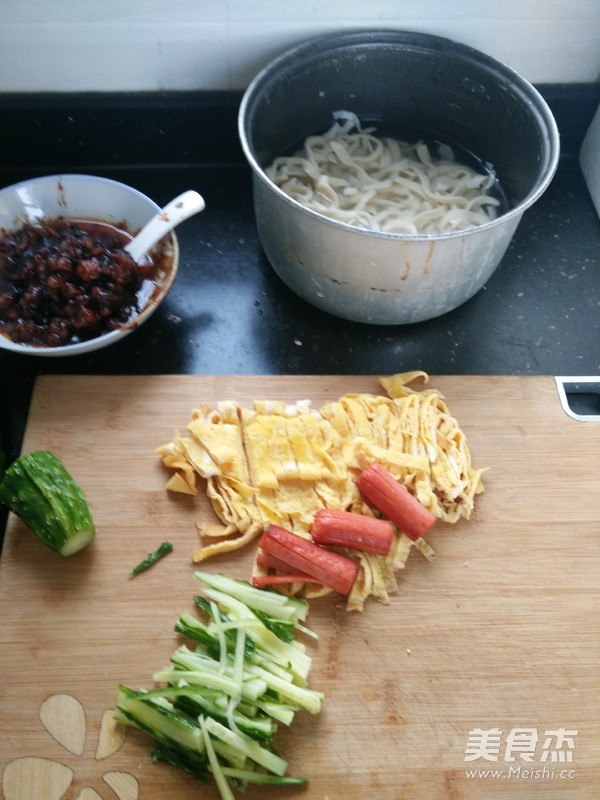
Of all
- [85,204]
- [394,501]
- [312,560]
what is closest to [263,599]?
[312,560]

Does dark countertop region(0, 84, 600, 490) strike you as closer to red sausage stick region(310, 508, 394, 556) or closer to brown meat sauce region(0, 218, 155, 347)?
brown meat sauce region(0, 218, 155, 347)

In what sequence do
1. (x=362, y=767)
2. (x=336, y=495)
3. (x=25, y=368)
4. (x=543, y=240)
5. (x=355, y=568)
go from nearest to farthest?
1. (x=362, y=767)
2. (x=355, y=568)
3. (x=336, y=495)
4. (x=25, y=368)
5. (x=543, y=240)

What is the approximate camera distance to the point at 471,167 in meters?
2.04

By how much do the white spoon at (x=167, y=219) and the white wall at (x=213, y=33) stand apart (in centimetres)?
47

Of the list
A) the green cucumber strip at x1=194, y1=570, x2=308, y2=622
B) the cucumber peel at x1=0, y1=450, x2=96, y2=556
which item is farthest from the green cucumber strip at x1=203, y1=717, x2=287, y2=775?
the cucumber peel at x1=0, y1=450, x2=96, y2=556

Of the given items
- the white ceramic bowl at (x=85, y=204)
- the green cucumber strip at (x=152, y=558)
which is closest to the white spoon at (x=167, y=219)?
the white ceramic bowl at (x=85, y=204)

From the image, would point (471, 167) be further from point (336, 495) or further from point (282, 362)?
point (336, 495)

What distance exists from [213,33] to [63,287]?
812 millimetres

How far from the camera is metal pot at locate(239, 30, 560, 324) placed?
1.62 m

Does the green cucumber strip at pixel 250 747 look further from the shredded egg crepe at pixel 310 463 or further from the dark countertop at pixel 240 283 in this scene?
the dark countertop at pixel 240 283

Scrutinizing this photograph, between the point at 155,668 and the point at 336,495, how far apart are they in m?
0.53

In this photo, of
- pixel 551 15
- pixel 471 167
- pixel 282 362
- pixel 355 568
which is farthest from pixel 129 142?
pixel 355 568

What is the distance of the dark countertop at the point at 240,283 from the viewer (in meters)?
1.87

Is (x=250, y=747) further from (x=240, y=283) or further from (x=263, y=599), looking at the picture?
(x=240, y=283)
